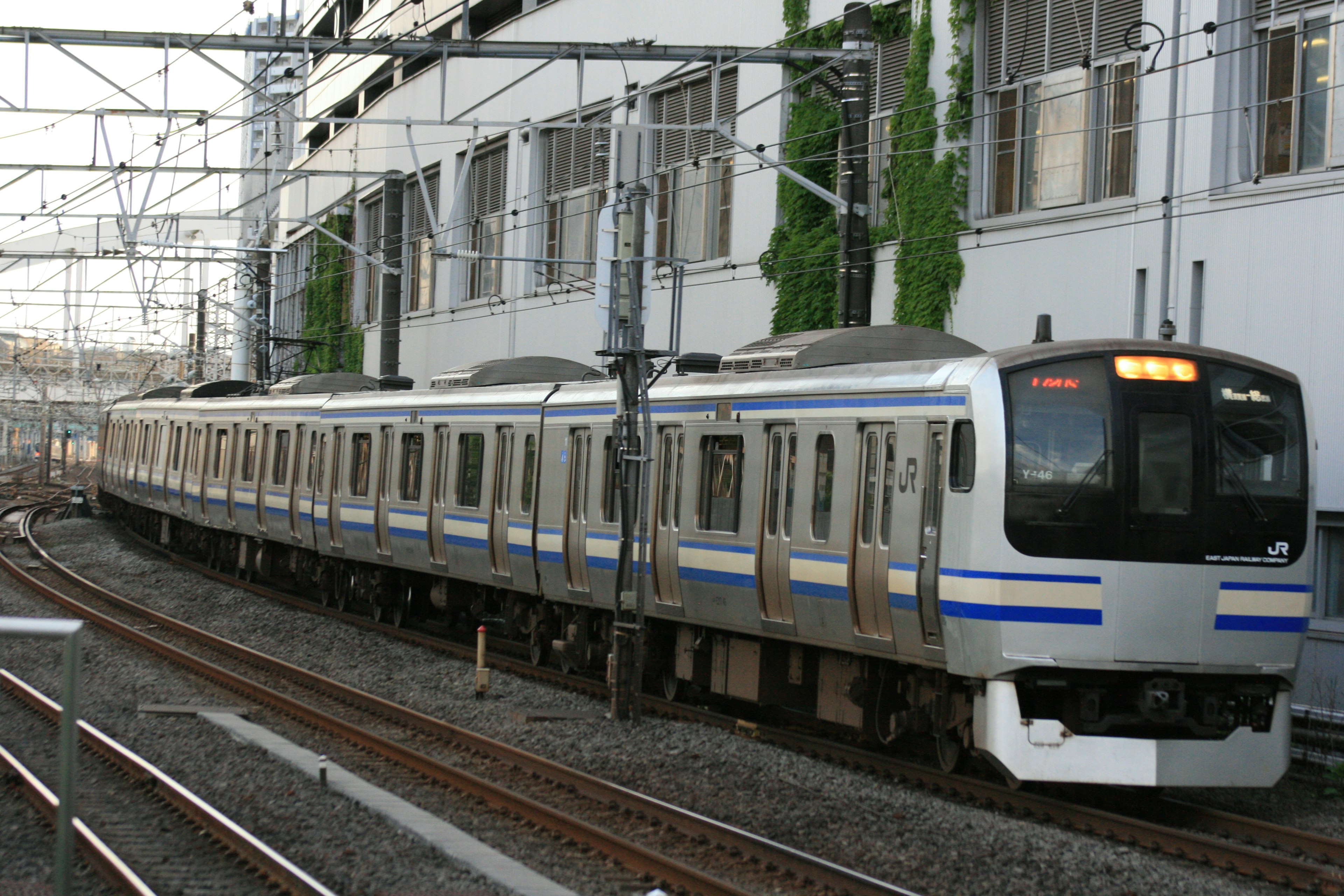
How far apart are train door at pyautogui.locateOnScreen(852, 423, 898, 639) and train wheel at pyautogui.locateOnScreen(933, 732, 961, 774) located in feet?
2.71

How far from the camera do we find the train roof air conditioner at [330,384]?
24250 mm

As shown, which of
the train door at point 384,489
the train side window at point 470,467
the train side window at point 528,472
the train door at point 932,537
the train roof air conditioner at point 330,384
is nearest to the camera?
the train door at point 932,537

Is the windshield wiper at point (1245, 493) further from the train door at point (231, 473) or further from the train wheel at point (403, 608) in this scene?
the train door at point (231, 473)

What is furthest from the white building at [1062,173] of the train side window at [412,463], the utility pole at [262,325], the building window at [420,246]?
the utility pole at [262,325]

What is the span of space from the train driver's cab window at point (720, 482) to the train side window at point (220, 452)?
15046 millimetres

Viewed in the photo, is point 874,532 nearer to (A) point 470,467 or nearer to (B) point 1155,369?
(B) point 1155,369

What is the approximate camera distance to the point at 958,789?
9.68 m

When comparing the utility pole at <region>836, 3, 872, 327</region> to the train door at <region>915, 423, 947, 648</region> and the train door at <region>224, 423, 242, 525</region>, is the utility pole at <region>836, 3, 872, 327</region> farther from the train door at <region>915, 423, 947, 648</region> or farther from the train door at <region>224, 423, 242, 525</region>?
the train door at <region>224, 423, 242, 525</region>

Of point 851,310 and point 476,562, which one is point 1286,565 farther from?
point 476,562

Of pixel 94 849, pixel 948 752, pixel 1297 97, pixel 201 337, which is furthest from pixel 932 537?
pixel 201 337

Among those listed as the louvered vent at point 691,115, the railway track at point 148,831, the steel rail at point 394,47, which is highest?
the louvered vent at point 691,115

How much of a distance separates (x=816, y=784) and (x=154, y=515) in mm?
25827

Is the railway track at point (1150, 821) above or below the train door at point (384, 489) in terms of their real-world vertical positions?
below

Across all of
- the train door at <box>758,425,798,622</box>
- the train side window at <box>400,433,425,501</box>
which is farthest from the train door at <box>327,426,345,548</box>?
A: the train door at <box>758,425,798,622</box>
